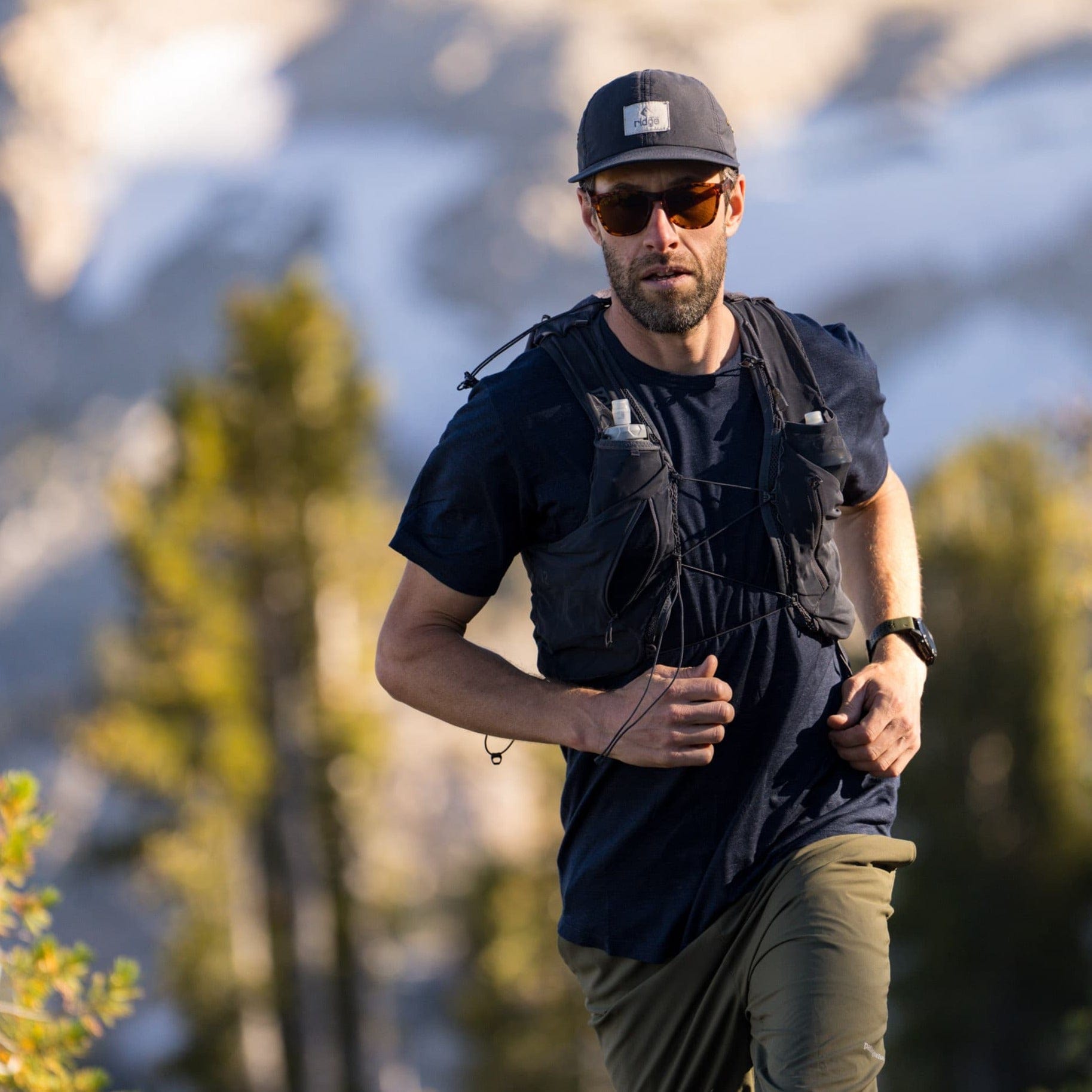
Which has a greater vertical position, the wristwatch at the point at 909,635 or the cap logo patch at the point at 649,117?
the cap logo patch at the point at 649,117

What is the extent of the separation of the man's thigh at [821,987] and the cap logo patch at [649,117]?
1.57 meters

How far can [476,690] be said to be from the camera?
3.09 meters

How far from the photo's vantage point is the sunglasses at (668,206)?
312 cm

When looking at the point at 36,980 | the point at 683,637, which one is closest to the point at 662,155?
the point at 683,637

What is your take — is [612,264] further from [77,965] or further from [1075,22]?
[1075,22]

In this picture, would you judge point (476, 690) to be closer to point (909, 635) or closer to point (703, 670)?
point (703, 670)

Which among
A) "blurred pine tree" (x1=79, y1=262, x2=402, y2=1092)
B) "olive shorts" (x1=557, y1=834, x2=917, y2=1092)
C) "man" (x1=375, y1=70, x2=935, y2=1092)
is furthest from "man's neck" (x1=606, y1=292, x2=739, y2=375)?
"blurred pine tree" (x1=79, y1=262, x2=402, y2=1092)

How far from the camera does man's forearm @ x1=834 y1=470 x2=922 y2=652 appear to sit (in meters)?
3.45

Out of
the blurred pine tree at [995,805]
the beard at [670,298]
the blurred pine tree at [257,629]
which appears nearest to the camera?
the beard at [670,298]

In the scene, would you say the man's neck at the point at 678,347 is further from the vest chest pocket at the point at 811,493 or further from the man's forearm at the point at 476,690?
the man's forearm at the point at 476,690

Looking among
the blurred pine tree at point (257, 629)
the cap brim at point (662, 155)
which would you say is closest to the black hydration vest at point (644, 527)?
the cap brim at point (662, 155)

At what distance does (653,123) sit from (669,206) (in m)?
0.18

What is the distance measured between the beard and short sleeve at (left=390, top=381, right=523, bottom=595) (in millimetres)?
370

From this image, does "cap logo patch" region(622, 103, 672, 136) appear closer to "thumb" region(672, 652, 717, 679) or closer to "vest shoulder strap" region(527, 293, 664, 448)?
"vest shoulder strap" region(527, 293, 664, 448)
